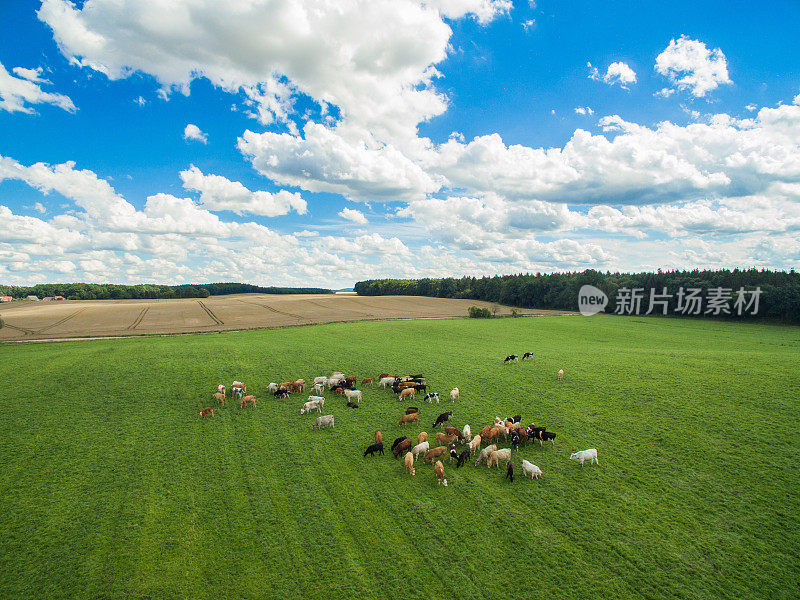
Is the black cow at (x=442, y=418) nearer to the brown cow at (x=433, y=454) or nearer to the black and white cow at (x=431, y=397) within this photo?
the black and white cow at (x=431, y=397)

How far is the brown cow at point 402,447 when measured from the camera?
16938mm

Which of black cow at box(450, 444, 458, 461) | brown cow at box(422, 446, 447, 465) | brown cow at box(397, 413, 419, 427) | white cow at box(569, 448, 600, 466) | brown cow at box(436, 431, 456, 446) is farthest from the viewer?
brown cow at box(397, 413, 419, 427)

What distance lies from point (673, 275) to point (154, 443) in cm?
12937

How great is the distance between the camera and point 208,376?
27.7 meters

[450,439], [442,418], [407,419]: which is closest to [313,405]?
[407,419]

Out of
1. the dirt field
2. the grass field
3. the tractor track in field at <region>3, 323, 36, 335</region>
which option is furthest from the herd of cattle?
the tractor track in field at <region>3, 323, 36, 335</region>

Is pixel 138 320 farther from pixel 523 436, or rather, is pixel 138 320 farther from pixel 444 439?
pixel 523 436

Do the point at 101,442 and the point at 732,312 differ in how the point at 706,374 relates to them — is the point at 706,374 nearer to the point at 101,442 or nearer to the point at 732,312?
the point at 101,442

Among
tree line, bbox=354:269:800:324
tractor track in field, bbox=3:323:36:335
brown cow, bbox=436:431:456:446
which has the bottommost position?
tractor track in field, bbox=3:323:36:335

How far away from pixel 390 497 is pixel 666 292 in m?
110

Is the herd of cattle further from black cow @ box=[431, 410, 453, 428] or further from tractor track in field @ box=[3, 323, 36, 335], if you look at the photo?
tractor track in field @ box=[3, 323, 36, 335]

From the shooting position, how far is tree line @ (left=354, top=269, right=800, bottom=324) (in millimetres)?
78062

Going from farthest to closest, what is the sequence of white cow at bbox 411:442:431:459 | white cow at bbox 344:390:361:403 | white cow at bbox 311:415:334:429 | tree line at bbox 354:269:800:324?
tree line at bbox 354:269:800:324 < white cow at bbox 344:390:361:403 < white cow at bbox 311:415:334:429 < white cow at bbox 411:442:431:459

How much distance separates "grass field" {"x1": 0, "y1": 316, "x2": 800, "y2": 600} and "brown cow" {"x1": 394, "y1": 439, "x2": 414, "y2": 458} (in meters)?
0.69
